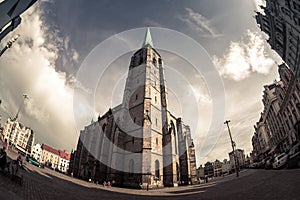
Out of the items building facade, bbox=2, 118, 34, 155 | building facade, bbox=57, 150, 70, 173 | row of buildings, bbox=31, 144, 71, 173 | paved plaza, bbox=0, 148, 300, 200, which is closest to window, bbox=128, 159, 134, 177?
paved plaza, bbox=0, 148, 300, 200

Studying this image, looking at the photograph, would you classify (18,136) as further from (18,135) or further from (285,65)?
(285,65)

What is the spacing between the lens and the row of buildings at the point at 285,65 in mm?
19406

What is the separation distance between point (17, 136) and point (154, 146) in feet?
262

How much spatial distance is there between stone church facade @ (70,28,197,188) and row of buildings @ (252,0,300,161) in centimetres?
2031

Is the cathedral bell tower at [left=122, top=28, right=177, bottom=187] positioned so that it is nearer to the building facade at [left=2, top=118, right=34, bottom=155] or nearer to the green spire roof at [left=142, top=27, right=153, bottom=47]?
the green spire roof at [left=142, top=27, right=153, bottom=47]

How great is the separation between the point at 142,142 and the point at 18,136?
79.8 m

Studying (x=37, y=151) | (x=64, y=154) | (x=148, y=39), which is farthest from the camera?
(x=64, y=154)

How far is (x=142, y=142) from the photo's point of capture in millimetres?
23703

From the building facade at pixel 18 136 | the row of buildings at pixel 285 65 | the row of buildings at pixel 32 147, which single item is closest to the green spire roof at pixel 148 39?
the row of buildings at pixel 285 65

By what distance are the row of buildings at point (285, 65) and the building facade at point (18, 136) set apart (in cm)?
8323

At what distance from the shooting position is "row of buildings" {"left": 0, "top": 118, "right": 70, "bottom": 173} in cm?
6850

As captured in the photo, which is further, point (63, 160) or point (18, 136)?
point (63, 160)

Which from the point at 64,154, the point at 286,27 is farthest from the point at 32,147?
the point at 286,27

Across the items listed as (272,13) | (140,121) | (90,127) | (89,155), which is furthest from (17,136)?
(272,13)
